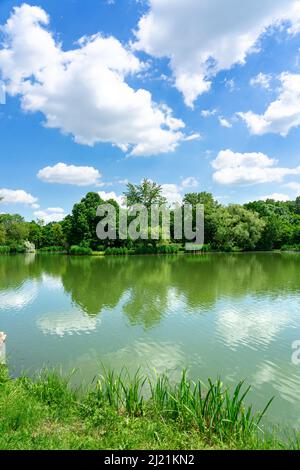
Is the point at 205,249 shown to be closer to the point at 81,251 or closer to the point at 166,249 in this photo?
the point at 166,249

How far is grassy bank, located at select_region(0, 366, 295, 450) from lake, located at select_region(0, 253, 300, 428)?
51.0 inches

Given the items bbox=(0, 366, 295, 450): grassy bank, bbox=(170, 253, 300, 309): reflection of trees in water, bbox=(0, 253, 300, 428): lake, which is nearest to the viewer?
bbox=(0, 366, 295, 450): grassy bank

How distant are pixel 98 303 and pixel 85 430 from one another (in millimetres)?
8913

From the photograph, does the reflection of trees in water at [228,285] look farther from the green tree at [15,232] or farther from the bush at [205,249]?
the green tree at [15,232]

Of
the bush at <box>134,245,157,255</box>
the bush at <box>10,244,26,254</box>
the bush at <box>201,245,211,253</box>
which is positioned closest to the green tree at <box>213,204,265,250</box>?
the bush at <box>201,245,211,253</box>

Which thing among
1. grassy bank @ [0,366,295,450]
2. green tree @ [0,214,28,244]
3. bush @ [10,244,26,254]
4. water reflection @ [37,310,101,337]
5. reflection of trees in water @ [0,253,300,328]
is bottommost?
water reflection @ [37,310,101,337]

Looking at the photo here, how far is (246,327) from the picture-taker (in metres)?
9.09

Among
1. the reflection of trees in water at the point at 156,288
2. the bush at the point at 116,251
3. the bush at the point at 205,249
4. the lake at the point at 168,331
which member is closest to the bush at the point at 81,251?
the bush at the point at 116,251

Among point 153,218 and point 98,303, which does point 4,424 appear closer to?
point 98,303
